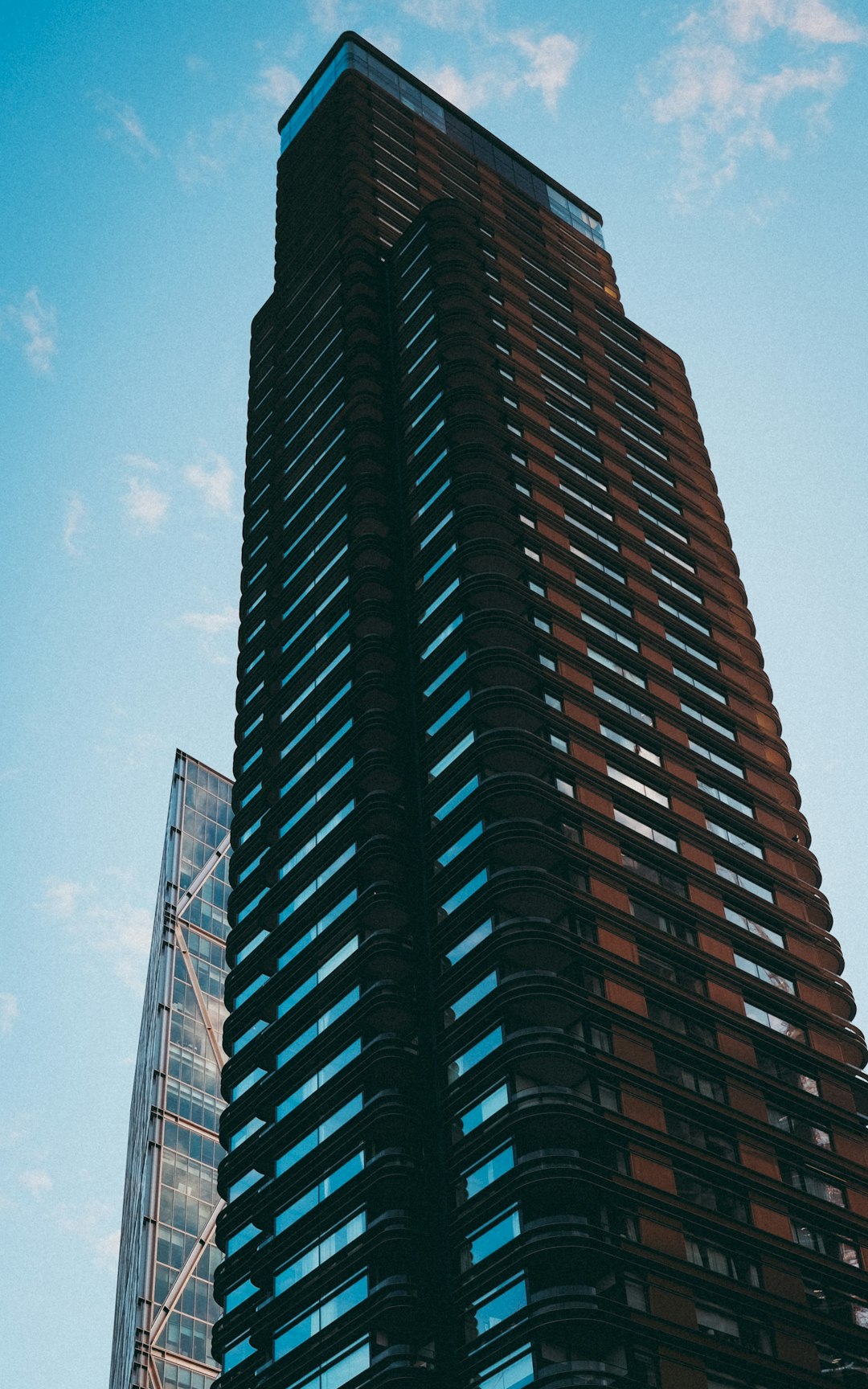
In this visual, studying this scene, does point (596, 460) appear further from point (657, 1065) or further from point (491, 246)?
point (657, 1065)

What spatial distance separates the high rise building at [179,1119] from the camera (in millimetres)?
121125

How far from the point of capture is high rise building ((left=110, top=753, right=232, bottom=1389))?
121125 mm

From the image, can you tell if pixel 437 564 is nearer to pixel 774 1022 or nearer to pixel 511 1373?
pixel 774 1022

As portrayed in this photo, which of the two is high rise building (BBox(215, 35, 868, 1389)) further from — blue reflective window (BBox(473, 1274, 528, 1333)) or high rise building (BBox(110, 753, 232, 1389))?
high rise building (BBox(110, 753, 232, 1389))

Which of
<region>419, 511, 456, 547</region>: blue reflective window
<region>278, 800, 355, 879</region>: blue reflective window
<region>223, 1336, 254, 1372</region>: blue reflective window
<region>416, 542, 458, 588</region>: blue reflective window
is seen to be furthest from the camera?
<region>419, 511, 456, 547</region>: blue reflective window

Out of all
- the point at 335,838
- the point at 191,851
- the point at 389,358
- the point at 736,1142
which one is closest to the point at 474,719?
the point at 335,838

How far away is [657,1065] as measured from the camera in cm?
6706

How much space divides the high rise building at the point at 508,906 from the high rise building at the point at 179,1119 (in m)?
48.5

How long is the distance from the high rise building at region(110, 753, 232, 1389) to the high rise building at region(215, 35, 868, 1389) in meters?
48.5

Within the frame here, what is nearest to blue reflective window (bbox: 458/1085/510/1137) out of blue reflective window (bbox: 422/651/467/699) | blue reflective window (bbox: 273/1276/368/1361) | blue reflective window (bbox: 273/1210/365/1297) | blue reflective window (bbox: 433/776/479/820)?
blue reflective window (bbox: 273/1210/365/1297)

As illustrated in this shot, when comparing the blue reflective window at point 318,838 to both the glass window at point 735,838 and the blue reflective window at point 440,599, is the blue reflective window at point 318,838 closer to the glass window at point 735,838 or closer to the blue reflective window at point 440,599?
the blue reflective window at point 440,599

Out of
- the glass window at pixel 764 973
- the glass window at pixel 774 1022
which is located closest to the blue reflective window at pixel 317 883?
the glass window at pixel 764 973

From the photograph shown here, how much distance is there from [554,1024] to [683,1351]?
1287 centimetres

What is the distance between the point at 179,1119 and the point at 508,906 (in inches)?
2852
